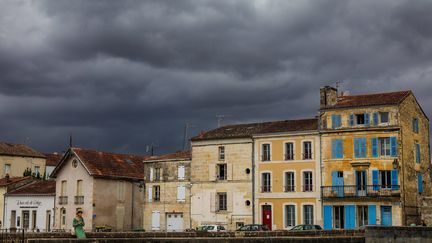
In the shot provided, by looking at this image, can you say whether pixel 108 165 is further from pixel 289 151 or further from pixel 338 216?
pixel 338 216

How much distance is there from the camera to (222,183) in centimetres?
5644

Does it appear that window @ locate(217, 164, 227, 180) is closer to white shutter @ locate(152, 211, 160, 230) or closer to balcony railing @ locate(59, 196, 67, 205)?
white shutter @ locate(152, 211, 160, 230)

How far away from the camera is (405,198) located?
5000cm

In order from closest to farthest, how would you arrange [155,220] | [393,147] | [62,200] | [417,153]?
[393,147]
[417,153]
[155,220]
[62,200]

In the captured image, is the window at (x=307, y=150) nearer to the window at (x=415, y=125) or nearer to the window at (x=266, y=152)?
the window at (x=266, y=152)

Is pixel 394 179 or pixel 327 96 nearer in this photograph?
pixel 394 179

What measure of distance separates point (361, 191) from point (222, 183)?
12299 mm

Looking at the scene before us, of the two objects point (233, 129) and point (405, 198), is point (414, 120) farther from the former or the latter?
point (233, 129)

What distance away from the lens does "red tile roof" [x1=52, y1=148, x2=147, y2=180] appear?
6011cm

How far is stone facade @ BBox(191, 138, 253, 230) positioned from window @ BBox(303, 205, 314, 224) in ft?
15.7

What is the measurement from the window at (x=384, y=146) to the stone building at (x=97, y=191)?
923 inches

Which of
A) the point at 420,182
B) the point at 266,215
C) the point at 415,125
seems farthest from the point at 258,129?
the point at 420,182

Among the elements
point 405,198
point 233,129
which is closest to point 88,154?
point 233,129

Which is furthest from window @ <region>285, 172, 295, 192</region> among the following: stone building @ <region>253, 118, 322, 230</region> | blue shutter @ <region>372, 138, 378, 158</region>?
blue shutter @ <region>372, 138, 378, 158</region>
